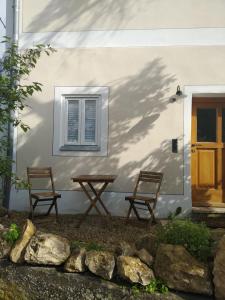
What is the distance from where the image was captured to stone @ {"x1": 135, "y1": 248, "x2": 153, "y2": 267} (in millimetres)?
3643

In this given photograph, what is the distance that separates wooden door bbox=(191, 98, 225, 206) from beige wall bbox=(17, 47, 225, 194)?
1.49 feet

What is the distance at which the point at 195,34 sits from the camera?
Answer: 21.5 feet

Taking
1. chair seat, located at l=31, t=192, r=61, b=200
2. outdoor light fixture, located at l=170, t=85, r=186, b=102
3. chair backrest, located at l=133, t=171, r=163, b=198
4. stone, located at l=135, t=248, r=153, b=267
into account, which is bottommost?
stone, located at l=135, t=248, r=153, b=267

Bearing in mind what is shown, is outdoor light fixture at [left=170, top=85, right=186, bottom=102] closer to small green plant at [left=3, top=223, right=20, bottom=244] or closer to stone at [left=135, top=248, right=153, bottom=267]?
stone at [left=135, top=248, right=153, bottom=267]

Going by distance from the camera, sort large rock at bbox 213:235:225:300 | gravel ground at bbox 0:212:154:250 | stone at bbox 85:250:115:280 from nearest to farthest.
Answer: large rock at bbox 213:235:225:300, stone at bbox 85:250:115:280, gravel ground at bbox 0:212:154:250

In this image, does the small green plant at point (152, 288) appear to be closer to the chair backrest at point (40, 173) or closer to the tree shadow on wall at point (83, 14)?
the chair backrest at point (40, 173)

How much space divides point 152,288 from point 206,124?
4115 millimetres

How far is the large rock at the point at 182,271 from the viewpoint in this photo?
3436 mm

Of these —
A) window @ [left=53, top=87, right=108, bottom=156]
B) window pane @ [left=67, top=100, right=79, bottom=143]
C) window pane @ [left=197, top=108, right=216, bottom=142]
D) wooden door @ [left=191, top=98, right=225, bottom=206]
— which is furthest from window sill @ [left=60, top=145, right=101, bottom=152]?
window pane @ [left=197, top=108, right=216, bottom=142]

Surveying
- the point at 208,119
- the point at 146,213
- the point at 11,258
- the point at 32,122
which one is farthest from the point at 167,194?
the point at 11,258

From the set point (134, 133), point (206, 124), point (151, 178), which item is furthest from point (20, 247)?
point (206, 124)

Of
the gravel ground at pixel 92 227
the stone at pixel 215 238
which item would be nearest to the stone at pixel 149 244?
the stone at pixel 215 238

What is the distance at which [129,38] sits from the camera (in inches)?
265

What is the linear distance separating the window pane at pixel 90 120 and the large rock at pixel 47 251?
3321mm
